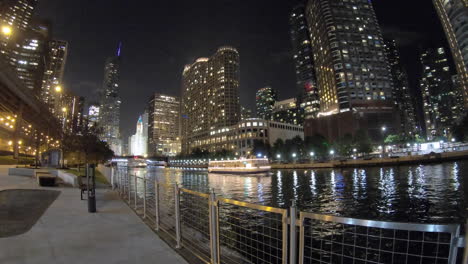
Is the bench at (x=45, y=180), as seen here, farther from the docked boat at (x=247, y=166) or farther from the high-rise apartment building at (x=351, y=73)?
the high-rise apartment building at (x=351, y=73)

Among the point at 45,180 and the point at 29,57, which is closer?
the point at 45,180

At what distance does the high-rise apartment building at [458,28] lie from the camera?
123 meters

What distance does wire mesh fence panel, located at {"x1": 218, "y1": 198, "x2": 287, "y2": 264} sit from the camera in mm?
3961

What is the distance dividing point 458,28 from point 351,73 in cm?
5285

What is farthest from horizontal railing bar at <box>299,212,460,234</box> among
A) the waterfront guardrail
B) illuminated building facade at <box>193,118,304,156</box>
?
illuminated building facade at <box>193,118,304,156</box>

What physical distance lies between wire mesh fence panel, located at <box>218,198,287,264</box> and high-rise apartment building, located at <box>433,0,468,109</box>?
16322cm

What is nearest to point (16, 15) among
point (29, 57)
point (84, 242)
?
point (29, 57)

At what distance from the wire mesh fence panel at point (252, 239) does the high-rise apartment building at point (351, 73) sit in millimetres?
117390

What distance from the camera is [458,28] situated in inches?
4961

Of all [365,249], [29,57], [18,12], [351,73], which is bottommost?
[365,249]

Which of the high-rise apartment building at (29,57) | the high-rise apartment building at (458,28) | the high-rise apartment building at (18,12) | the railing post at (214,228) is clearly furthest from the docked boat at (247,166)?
the high-rise apartment building at (18,12)

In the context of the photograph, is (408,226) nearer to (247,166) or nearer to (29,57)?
(247,166)

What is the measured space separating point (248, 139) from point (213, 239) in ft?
478

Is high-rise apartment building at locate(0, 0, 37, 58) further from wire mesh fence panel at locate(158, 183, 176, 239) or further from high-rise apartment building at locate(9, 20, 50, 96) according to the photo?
wire mesh fence panel at locate(158, 183, 176, 239)
